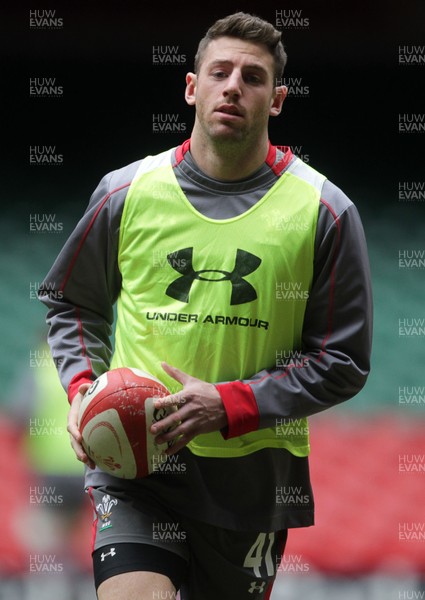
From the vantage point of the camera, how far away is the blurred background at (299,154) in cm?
572

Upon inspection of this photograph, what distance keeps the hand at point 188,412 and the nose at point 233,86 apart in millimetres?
770

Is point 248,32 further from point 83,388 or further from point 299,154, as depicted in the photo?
point 299,154

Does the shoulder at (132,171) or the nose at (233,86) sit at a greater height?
the nose at (233,86)

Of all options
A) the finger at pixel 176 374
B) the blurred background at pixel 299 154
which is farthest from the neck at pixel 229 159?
the blurred background at pixel 299 154

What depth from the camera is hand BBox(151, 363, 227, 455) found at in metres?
2.93

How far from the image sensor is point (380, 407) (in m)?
6.18

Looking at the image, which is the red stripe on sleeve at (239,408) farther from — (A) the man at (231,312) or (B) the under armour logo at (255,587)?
(B) the under armour logo at (255,587)

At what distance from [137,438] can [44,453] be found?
267cm

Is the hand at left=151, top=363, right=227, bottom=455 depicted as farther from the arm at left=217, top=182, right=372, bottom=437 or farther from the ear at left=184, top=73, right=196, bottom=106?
the ear at left=184, top=73, right=196, bottom=106

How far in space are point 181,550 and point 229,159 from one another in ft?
3.54

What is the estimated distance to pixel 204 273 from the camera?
10.3ft

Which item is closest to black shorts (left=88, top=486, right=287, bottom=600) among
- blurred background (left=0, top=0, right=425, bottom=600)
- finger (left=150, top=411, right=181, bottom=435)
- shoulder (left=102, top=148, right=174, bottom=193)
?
finger (left=150, top=411, right=181, bottom=435)

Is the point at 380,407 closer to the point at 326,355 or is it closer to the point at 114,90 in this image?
the point at 114,90

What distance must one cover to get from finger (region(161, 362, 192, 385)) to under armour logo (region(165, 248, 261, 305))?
9.2 inches
